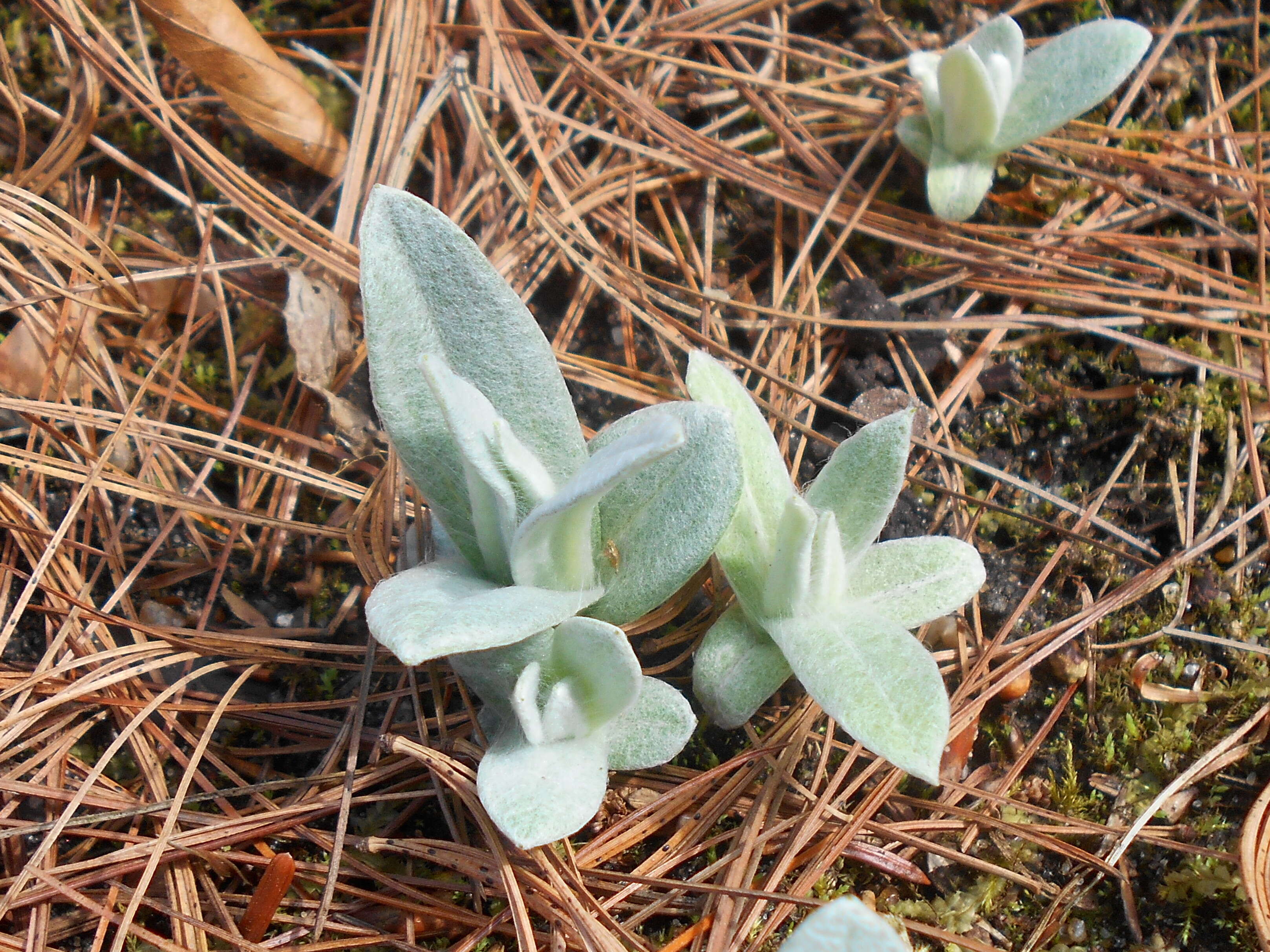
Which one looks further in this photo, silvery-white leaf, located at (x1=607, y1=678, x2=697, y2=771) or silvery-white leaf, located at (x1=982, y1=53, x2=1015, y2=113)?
silvery-white leaf, located at (x1=982, y1=53, x2=1015, y2=113)

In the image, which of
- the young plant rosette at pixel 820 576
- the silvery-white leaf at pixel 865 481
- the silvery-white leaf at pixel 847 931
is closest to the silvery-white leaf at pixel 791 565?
the young plant rosette at pixel 820 576

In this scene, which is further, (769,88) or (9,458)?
(769,88)

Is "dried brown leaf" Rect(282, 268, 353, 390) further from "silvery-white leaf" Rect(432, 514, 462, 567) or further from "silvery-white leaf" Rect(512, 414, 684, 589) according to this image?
"silvery-white leaf" Rect(512, 414, 684, 589)

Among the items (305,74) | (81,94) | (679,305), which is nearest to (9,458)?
(81,94)

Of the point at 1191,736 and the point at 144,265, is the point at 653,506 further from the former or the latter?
the point at 144,265

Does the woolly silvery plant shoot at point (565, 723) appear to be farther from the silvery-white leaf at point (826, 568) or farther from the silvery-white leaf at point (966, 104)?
the silvery-white leaf at point (966, 104)

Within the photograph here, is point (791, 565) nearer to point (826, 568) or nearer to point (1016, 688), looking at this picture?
point (826, 568)

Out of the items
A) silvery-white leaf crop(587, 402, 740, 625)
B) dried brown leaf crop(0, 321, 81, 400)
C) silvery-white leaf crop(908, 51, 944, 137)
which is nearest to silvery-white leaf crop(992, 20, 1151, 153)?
silvery-white leaf crop(908, 51, 944, 137)
